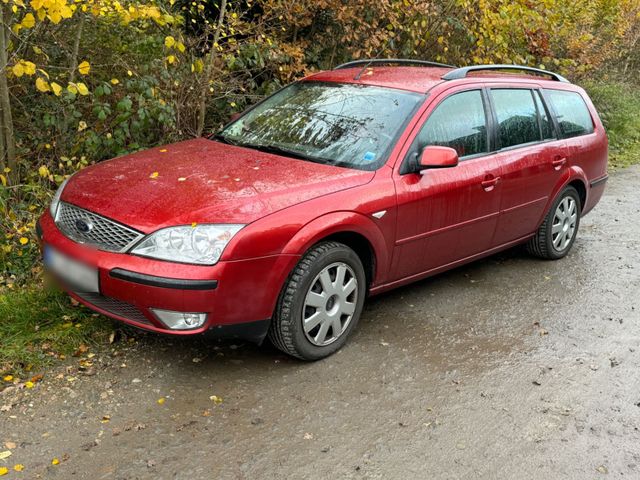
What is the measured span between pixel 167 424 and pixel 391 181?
1.98m

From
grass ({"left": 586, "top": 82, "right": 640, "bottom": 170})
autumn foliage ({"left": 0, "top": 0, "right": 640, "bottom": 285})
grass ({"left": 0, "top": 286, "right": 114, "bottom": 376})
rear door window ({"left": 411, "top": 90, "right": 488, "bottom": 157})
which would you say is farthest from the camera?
grass ({"left": 586, "top": 82, "right": 640, "bottom": 170})

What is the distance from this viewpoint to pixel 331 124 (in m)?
4.61

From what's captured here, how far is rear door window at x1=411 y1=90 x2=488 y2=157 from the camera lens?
14.9ft

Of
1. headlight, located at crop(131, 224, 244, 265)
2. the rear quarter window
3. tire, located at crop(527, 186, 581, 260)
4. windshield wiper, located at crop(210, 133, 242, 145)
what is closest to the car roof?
the rear quarter window

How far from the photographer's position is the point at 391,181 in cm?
421

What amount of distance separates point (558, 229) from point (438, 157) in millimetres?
2413

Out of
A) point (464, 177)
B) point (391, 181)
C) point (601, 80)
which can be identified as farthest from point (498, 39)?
point (601, 80)

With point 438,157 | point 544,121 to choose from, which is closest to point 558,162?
point 544,121

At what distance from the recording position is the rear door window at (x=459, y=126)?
14.9 ft

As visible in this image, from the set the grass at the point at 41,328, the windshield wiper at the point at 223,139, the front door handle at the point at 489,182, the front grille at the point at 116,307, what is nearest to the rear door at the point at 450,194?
the front door handle at the point at 489,182

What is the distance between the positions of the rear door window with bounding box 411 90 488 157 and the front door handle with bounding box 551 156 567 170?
39.4 inches

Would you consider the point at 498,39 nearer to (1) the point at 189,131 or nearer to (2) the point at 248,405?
(1) the point at 189,131

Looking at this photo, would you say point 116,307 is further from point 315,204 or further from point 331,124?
point 331,124

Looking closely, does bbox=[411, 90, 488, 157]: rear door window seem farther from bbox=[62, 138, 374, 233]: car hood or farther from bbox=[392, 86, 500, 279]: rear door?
bbox=[62, 138, 374, 233]: car hood
